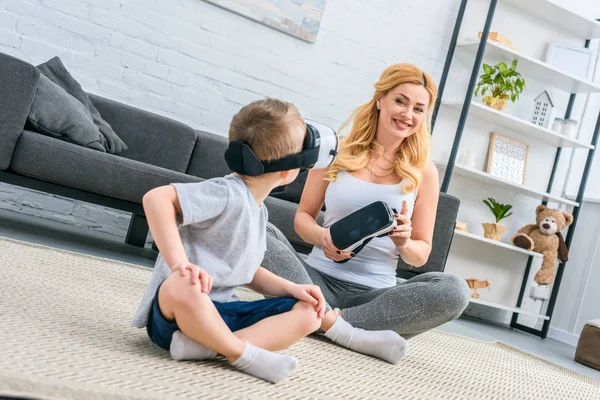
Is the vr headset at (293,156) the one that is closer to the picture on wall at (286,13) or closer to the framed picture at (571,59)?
the picture on wall at (286,13)

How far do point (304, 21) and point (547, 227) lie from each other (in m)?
1.82

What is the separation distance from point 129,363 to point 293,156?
441 mm

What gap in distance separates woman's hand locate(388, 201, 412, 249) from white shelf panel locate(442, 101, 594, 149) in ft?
7.86

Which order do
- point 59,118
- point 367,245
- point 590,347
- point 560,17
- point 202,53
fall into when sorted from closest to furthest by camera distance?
1. point 367,245
2. point 59,118
3. point 590,347
4. point 202,53
5. point 560,17

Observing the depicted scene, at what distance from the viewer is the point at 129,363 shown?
3.71 feet

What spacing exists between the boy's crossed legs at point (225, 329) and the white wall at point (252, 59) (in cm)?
242

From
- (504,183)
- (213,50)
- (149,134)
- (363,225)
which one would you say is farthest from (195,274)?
(504,183)

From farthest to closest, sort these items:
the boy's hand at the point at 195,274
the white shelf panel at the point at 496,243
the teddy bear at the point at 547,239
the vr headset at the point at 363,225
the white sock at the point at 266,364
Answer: the teddy bear at the point at 547,239
the white shelf panel at the point at 496,243
the vr headset at the point at 363,225
the white sock at the point at 266,364
the boy's hand at the point at 195,274

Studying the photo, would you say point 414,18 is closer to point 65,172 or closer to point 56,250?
point 65,172

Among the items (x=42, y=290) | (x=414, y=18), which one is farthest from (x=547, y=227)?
(x=42, y=290)

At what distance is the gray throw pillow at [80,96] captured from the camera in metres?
3.02

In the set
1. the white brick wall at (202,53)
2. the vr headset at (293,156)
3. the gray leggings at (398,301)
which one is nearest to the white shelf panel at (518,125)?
the white brick wall at (202,53)

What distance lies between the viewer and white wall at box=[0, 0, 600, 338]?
11.3ft

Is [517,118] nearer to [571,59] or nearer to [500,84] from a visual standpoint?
[500,84]
